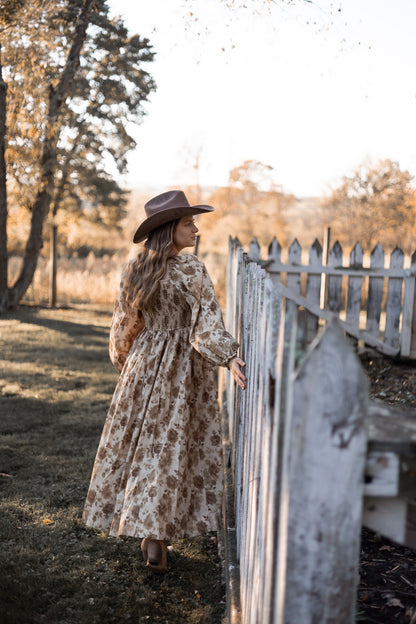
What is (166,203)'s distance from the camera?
3055mm

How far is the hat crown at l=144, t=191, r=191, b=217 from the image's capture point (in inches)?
119

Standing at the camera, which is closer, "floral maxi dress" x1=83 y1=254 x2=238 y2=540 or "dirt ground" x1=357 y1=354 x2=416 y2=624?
"dirt ground" x1=357 y1=354 x2=416 y2=624

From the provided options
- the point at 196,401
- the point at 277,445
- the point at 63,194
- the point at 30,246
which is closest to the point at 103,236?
the point at 63,194

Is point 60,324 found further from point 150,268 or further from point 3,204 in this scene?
point 150,268

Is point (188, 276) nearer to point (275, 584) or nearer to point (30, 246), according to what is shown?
point (275, 584)

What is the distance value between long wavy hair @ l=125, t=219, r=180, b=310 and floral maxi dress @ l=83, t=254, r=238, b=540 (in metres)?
0.05

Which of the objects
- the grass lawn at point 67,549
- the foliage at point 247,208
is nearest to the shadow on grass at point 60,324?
the grass lawn at point 67,549

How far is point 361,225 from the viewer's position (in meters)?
23.0

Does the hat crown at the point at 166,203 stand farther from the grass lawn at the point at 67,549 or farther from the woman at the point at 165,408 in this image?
the grass lawn at the point at 67,549

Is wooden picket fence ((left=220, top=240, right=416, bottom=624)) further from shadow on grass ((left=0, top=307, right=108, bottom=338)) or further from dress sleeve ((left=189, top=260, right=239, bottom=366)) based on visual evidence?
shadow on grass ((left=0, top=307, right=108, bottom=338))


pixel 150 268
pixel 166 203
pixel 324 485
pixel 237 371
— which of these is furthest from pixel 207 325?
pixel 324 485

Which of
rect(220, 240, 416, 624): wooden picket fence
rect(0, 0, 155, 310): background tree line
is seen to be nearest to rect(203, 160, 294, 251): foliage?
rect(0, 0, 155, 310): background tree line

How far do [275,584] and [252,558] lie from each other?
0.56m

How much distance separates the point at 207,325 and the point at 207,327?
11mm
